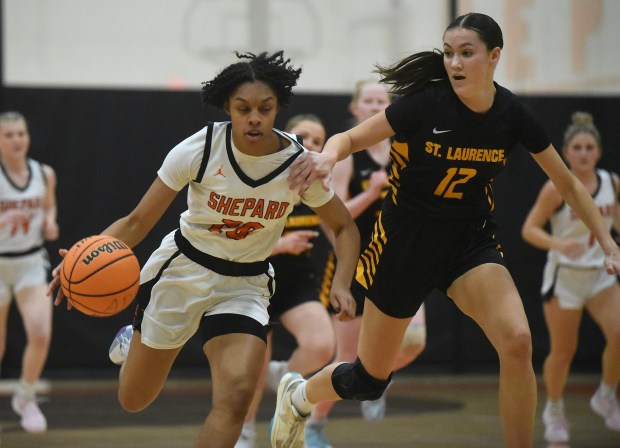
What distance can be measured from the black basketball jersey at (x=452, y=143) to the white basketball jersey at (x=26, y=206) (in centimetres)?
390

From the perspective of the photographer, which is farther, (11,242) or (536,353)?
(536,353)

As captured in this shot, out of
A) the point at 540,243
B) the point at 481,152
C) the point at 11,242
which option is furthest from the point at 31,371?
the point at 481,152

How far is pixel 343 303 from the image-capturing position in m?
4.32

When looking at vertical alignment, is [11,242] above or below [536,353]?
above

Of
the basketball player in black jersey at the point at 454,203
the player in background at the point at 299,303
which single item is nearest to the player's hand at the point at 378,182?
the player in background at the point at 299,303

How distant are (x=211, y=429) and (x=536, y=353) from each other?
6.67 m

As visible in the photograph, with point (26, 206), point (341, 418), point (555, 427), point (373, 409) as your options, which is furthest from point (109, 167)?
point (555, 427)

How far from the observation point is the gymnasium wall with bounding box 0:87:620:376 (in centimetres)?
956

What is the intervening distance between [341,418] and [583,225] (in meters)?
2.23

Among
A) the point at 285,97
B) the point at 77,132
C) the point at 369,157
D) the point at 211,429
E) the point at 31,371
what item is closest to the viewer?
the point at 211,429

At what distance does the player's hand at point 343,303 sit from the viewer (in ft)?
14.1

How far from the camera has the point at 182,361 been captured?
9742mm

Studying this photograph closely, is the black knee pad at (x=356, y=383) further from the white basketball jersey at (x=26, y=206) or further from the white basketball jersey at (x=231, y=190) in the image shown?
the white basketball jersey at (x=26, y=206)

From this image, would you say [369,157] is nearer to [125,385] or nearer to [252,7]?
[125,385]
